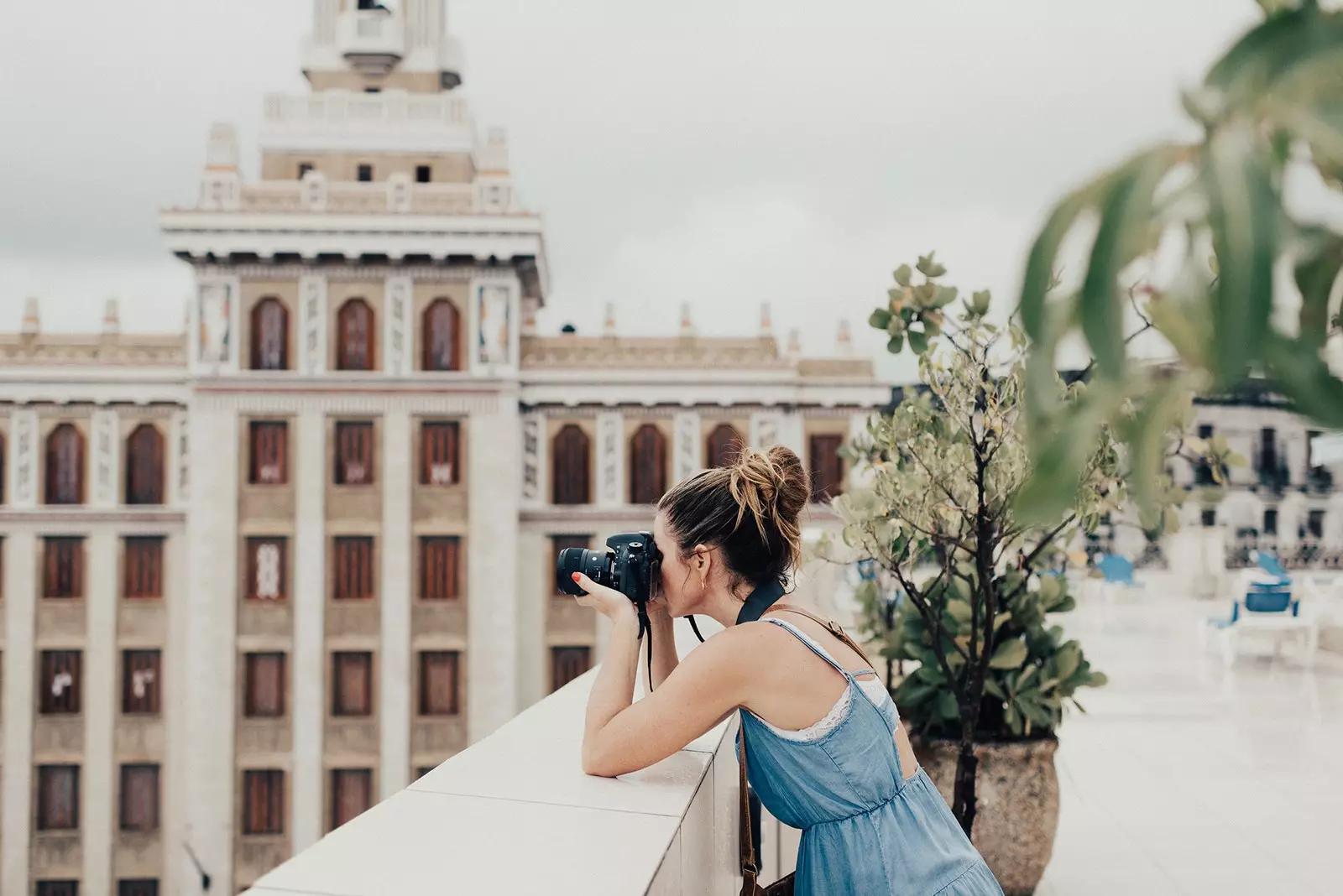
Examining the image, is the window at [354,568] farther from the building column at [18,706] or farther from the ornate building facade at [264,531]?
the building column at [18,706]

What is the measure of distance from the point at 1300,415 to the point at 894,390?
22248mm

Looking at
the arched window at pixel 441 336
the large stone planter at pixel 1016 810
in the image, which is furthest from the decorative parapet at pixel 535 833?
the arched window at pixel 441 336

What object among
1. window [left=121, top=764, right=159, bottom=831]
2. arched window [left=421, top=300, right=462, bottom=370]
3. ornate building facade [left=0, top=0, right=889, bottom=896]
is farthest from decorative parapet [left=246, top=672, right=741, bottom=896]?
window [left=121, top=764, right=159, bottom=831]

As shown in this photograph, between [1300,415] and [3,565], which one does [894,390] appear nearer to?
[3,565]

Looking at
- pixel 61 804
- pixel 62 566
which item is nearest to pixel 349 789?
pixel 61 804

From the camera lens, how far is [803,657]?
1783 millimetres

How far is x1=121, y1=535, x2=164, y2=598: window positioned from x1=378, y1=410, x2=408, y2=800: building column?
14.3 feet

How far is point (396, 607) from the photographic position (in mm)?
19828

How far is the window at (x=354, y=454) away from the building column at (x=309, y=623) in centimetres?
31

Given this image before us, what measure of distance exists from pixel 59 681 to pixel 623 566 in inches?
854

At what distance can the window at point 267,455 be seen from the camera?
775 inches

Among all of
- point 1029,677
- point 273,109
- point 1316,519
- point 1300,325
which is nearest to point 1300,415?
point 1300,325

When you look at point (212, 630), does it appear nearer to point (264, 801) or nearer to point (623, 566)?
point (264, 801)

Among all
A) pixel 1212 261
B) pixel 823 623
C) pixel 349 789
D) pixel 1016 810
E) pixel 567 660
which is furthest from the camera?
pixel 567 660
